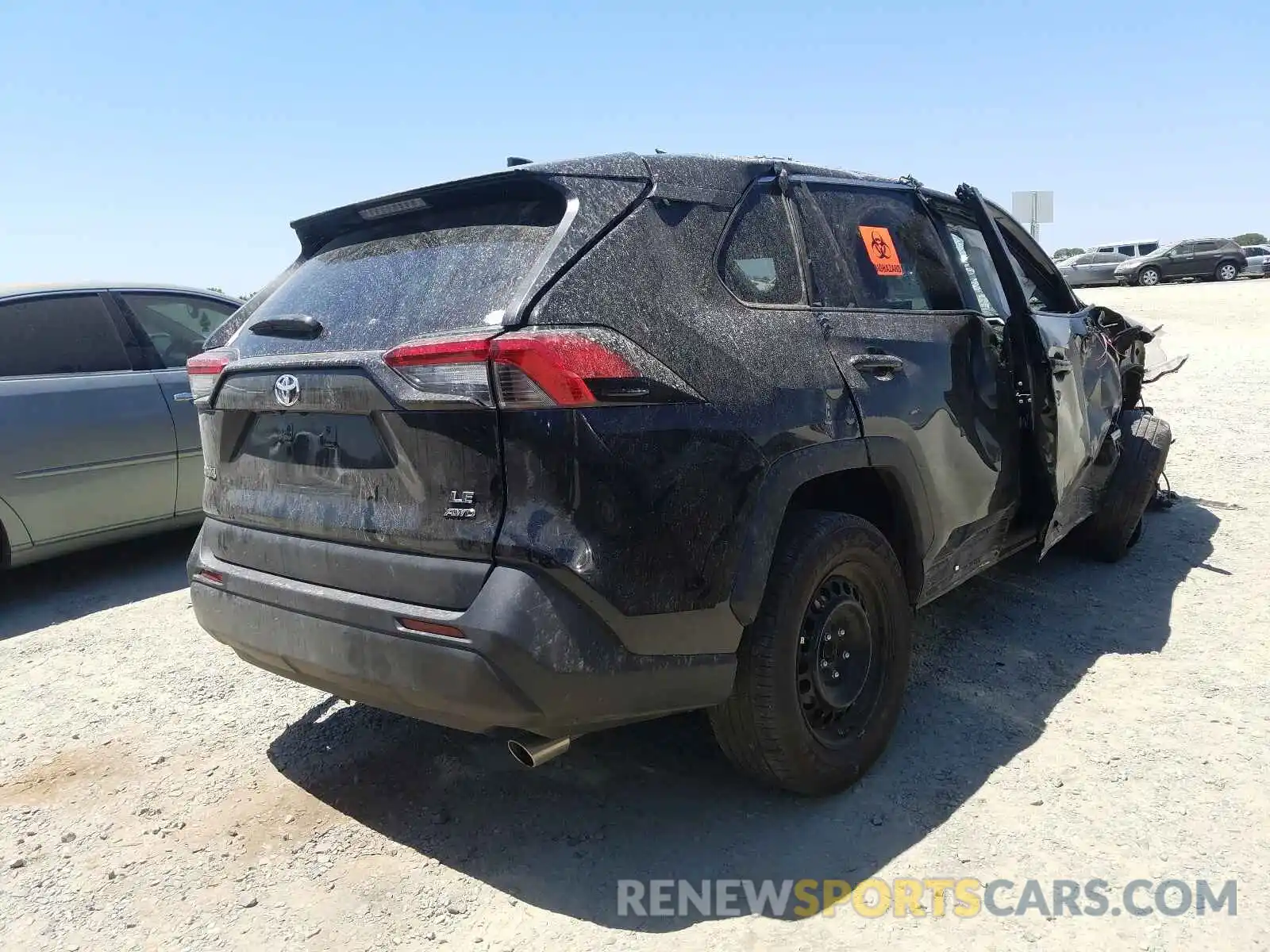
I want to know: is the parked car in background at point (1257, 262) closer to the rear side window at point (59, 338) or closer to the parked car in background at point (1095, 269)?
the parked car in background at point (1095, 269)

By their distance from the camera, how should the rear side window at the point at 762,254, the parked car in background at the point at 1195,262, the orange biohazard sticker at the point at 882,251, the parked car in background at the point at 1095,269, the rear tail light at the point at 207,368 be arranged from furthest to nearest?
the parked car in background at the point at 1095,269
the parked car in background at the point at 1195,262
the orange biohazard sticker at the point at 882,251
the rear tail light at the point at 207,368
the rear side window at the point at 762,254

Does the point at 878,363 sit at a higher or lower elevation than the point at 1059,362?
higher

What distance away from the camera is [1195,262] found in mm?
30156

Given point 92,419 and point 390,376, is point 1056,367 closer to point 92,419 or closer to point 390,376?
point 390,376

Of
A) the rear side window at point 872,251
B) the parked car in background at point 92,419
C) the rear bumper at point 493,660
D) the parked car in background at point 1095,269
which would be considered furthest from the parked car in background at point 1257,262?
the rear bumper at point 493,660

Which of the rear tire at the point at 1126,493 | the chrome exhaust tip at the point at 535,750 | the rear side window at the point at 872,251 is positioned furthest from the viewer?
the rear tire at the point at 1126,493

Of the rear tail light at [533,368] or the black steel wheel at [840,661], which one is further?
the black steel wheel at [840,661]

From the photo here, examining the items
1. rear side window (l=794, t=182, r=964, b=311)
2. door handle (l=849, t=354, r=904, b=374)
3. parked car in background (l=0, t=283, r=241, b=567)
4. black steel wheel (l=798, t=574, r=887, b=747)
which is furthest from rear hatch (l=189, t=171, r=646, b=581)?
parked car in background (l=0, t=283, r=241, b=567)

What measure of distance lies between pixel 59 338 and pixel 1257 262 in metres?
36.3

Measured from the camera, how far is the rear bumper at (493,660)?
2.12 meters

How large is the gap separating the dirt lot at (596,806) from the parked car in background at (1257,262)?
107 feet

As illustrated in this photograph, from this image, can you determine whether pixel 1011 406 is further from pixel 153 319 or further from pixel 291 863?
pixel 153 319

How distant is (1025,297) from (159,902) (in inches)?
152

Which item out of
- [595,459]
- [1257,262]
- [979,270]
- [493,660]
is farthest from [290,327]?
[1257,262]
